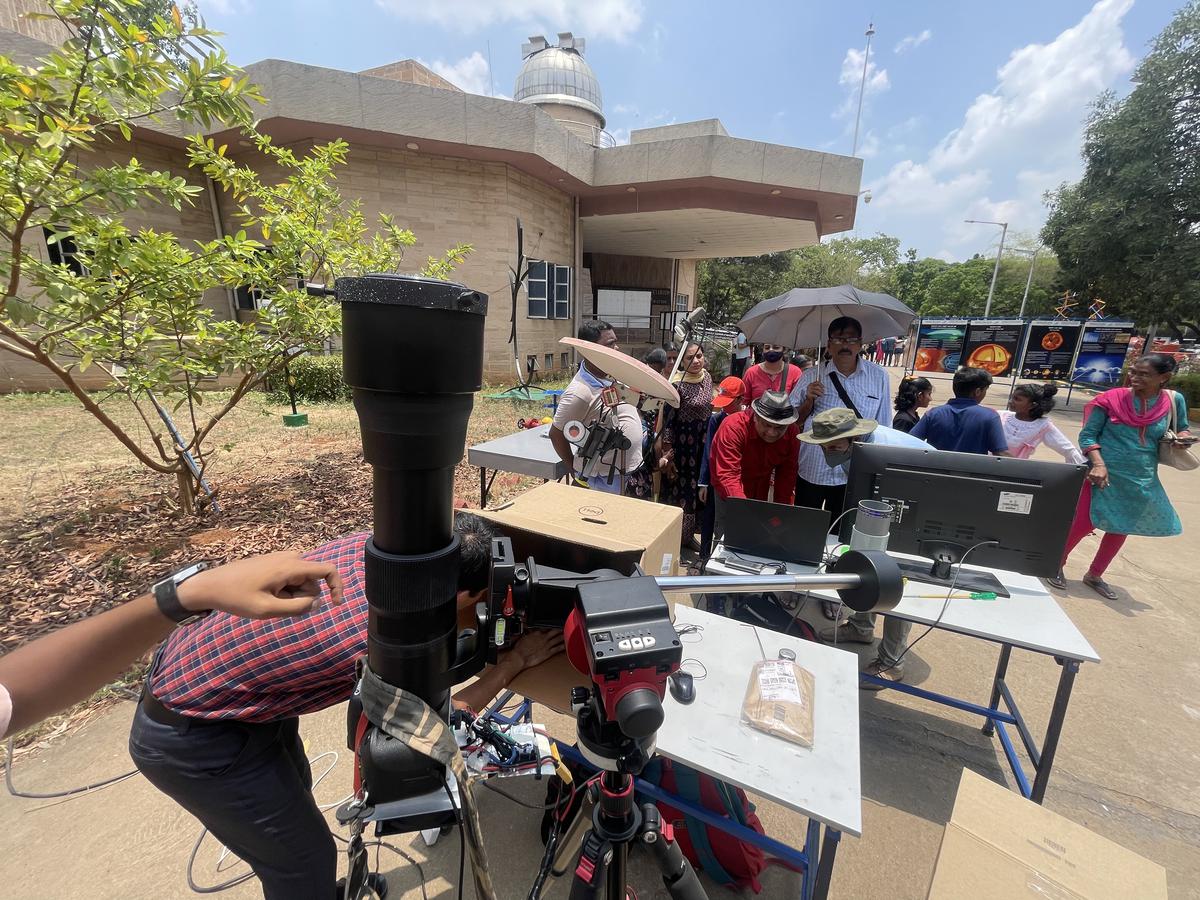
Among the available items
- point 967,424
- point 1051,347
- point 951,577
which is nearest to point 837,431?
point 951,577

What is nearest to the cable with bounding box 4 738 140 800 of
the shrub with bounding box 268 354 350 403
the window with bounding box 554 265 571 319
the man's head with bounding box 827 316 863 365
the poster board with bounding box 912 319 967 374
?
the man's head with bounding box 827 316 863 365

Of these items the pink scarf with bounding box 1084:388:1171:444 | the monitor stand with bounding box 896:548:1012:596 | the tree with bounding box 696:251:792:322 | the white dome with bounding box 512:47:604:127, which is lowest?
the monitor stand with bounding box 896:548:1012:596

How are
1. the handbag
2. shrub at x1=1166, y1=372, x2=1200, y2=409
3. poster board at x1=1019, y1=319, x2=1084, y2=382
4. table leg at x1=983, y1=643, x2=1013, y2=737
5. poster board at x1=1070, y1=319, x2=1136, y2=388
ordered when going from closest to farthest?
table leg at x1=983, y1=643, x2=1013, y2=737, the handbag, shrub at x1=1166, y1=372, x2=1200, y2=409, poster board at x1=1019, y1=319, x2=1084, y2=382, poster board at x1=1070, y1=319, x2=1136, y2=388

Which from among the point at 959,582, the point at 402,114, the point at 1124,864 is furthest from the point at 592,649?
the point at 402,114

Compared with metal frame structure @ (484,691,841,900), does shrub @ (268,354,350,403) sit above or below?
above

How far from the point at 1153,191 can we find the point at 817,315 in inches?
595

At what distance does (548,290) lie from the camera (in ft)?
45.4

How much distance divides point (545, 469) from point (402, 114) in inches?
396

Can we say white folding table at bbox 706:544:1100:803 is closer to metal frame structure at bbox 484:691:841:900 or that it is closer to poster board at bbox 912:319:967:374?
metal frame structure at bbox 484:691:841:900

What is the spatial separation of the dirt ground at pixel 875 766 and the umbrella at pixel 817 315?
2693mm

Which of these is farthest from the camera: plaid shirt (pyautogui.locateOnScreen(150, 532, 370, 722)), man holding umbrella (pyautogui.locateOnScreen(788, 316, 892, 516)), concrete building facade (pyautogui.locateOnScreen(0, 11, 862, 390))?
concrete building facade (pyautogui.locateOnScreen(0, 11, 862, 390))

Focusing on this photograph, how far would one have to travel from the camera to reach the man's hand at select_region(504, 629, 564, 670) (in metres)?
1.65

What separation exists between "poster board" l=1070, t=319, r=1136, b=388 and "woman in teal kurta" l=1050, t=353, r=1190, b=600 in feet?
39.0

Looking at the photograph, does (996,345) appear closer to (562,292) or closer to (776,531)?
(562,292)
